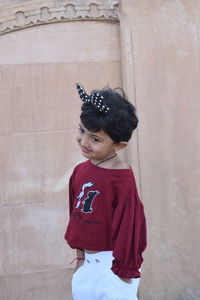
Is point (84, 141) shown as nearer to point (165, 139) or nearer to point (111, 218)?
point (111, 218)

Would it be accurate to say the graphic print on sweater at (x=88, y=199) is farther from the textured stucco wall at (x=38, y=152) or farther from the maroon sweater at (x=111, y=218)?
the textured stucco wall at (x=38, y=152)

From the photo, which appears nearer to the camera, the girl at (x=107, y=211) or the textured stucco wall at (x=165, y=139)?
the girl at (x=107, y=211)

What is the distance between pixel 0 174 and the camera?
395cm

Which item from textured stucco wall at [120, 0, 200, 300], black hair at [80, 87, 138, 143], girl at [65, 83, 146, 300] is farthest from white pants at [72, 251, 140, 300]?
textured stucco wall at [120, 0, 200, 300]

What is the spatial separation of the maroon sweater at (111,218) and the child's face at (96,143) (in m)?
0.09

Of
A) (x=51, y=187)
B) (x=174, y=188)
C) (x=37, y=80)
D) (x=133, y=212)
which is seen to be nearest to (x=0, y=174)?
(x=51, y=187)

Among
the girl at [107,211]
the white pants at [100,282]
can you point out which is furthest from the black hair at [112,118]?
the white pants at [100,282]

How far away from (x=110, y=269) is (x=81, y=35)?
8.40ft

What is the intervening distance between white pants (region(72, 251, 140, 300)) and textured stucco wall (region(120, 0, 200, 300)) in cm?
189

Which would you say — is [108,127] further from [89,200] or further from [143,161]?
[143,161]

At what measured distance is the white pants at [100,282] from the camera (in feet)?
6.82

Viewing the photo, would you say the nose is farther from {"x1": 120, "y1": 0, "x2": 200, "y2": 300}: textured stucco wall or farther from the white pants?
{"x1": 120, "y1": 0, "x2": 200, "y2": 300}: textured stucco wall

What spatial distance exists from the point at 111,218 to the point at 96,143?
366mm

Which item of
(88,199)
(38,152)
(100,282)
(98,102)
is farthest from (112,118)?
(38,152)
